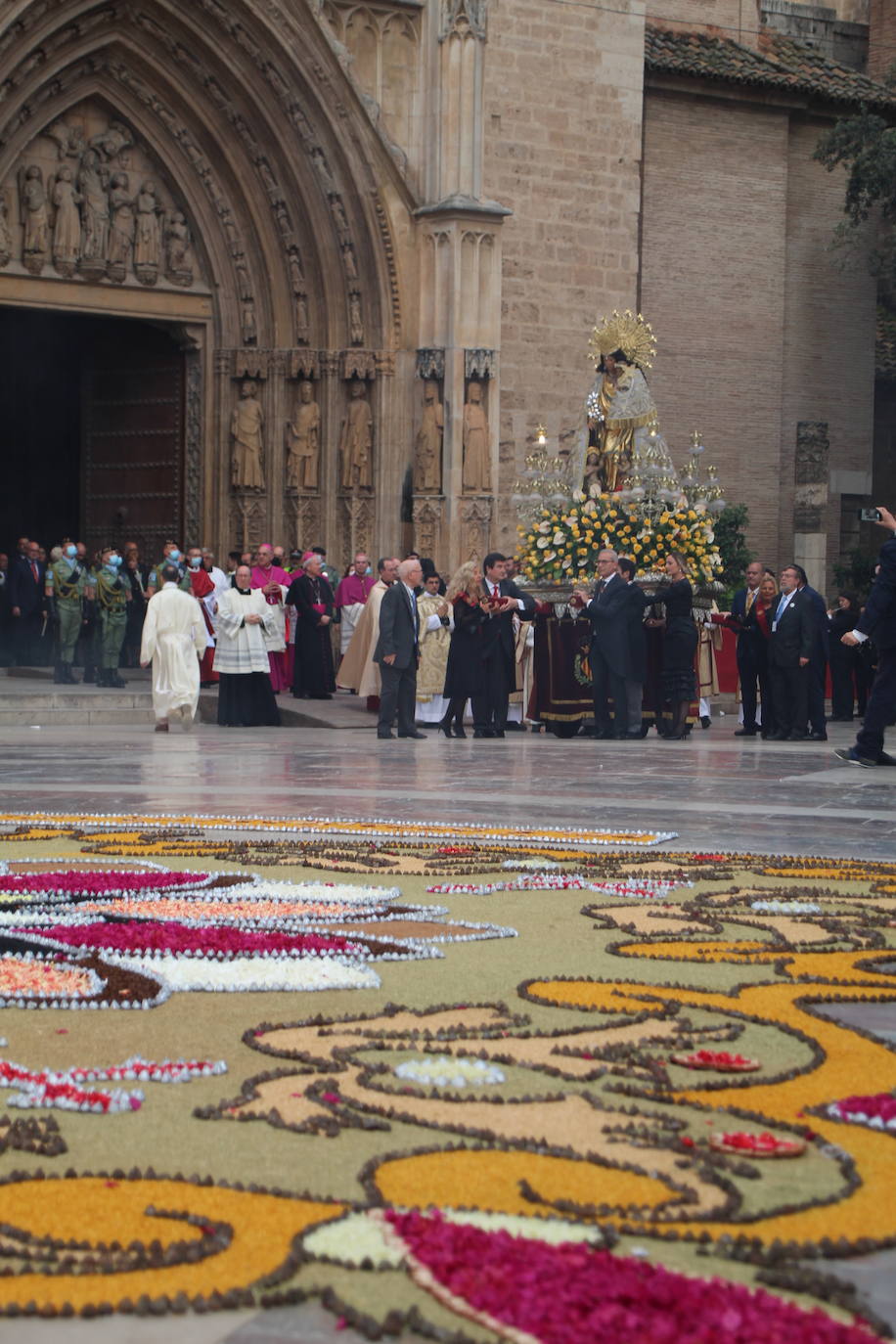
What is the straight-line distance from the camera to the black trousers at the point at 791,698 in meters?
18.9

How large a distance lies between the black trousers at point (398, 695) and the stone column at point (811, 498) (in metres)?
14.0

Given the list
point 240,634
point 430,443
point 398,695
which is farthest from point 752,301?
point 398,695

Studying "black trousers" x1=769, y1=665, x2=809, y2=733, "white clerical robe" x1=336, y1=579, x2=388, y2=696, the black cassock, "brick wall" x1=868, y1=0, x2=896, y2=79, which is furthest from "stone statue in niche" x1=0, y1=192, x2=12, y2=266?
"brick wall" x1=868, y1=0, x2=896, y2=79

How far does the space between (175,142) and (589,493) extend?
27.0 ft

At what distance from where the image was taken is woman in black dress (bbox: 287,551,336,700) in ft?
74.1

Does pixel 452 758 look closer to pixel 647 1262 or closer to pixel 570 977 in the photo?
pixel 570 977

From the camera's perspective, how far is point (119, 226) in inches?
999

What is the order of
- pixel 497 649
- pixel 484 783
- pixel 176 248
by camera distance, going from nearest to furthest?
pixel 484 783
pixel 497 649
pixel 176 248

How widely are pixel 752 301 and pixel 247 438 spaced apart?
871 centimetres

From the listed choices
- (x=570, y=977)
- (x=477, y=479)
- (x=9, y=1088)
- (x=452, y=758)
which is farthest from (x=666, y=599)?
(x=9, y=1088)

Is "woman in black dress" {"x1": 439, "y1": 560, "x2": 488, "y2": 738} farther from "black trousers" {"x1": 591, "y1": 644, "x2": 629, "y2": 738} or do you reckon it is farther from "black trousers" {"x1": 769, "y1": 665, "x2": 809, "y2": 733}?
"black trousers" {"x1": 769, "y1": 665, "x2": 809, "y2": 733}

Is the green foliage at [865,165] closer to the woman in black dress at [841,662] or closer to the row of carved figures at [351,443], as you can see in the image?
the row of carved figures at [351,443]

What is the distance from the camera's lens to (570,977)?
6.00 meters

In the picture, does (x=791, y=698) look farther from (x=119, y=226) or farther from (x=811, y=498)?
(x=811, y=498)
